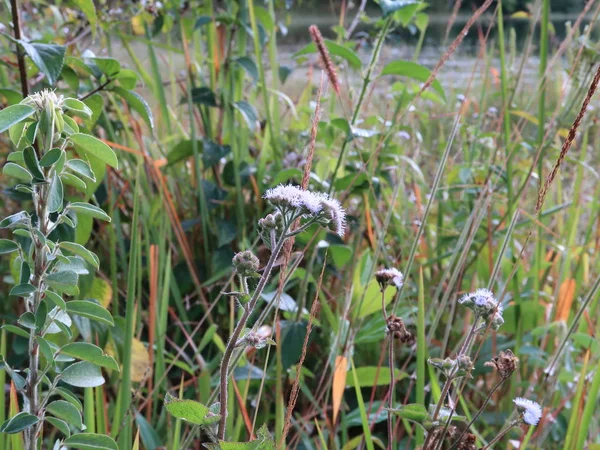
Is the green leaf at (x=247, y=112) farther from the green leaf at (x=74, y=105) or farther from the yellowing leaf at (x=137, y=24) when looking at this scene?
the green leaf at (x=74, y=105)

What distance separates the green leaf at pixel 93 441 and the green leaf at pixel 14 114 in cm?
23

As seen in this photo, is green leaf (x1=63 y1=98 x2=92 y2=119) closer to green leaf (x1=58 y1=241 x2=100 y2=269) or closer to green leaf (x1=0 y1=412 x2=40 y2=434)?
green leaf (x1=58 y1=241 x2=100 y2=269)

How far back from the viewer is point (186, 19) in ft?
4.14

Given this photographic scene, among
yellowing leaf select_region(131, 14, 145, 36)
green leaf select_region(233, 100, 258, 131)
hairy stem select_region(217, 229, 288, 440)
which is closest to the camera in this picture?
hairy stem select_region(217, 229, 288, 440)

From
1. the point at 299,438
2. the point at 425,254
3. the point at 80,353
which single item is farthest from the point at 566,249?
the point at 80,353

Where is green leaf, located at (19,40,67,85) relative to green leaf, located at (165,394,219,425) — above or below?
above

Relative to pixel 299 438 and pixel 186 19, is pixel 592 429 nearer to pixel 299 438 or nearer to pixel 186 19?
pixel 299 438

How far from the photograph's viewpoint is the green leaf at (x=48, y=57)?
2.14 feet

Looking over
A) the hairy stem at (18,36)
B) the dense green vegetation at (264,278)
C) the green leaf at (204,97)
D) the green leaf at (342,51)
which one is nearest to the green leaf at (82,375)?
the dense green vegetation at (264,278)

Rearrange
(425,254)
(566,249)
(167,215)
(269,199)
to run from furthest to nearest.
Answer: (425,254), (566,249), (167,215), (269,199)

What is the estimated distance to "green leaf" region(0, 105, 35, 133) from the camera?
43 centimetres

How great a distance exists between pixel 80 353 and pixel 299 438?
1.27 ft

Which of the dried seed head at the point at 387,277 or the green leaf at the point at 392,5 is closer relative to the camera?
the dried seed head at the point at 387,277

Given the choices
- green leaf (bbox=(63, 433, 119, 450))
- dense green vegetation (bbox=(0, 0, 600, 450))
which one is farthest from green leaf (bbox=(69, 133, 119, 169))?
green leaf (bbox=(63, 433, 119, 450))
